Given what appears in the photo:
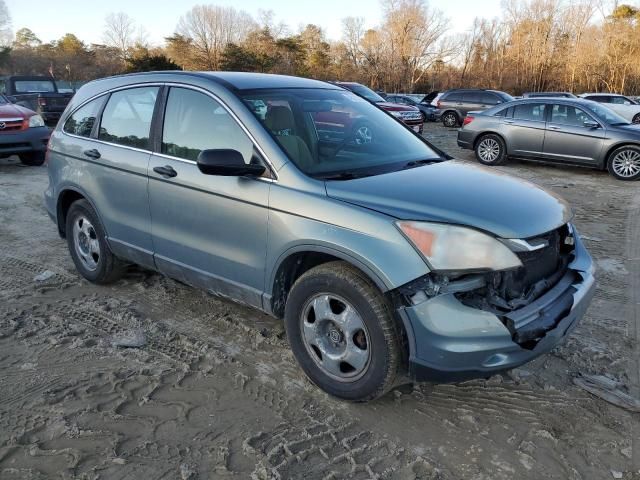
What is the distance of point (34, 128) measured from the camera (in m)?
10.6

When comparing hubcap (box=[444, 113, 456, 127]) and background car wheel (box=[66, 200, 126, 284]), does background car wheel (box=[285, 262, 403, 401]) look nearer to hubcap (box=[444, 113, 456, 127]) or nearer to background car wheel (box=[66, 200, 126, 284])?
background car wheel (box=[66, 200, 126, 284])

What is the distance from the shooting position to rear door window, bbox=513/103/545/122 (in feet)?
37.5

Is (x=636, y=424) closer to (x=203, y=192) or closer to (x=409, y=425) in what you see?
(x=409, y=425)

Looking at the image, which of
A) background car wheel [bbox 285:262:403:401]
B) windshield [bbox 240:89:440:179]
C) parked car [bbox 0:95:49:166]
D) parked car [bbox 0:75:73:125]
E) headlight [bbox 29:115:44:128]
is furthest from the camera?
parked car [bbox 0:75:73:125]

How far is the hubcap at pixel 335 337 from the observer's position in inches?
112

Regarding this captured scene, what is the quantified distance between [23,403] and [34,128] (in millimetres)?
9162

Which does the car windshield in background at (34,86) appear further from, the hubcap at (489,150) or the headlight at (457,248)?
the headlight at (457,248)

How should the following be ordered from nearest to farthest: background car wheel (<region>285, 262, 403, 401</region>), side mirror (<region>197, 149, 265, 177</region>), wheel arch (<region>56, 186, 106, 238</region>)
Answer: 1. background car wheel (<region>285, 262, 403, 401</region>)
2. side mirror (<region>197, 149, 265, 177</region>)
3. wheel arch (<region>56, 186, 106, 238</region>)

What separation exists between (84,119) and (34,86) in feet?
53.5

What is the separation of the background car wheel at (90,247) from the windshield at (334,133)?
6.43 feet

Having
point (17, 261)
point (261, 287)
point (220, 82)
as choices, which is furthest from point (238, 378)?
point (17, 261)

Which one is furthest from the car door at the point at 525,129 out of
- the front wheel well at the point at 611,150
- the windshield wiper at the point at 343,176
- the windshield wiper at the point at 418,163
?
the windshield wiper at the point at 343,176

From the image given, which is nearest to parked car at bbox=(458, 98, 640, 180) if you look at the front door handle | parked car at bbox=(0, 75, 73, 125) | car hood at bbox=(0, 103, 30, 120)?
car hood at bbox=(0, 103, 30, 120)

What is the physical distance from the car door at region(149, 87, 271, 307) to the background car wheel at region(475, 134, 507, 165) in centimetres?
978
